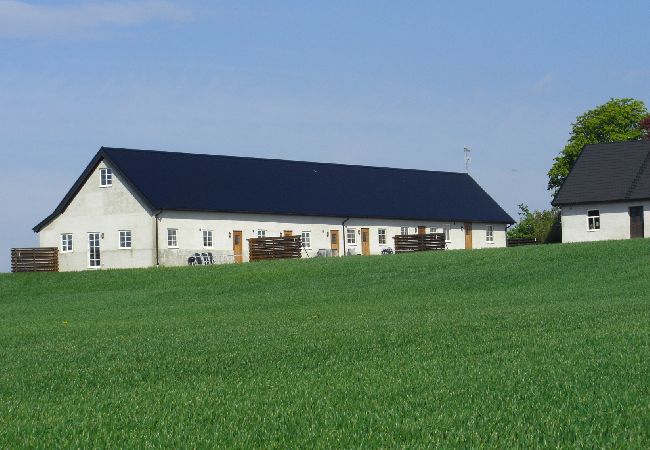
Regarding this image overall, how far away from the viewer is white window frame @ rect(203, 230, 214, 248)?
5941cm

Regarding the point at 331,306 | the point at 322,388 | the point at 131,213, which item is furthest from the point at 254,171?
the point at 322,388

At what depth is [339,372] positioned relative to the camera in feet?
44.6

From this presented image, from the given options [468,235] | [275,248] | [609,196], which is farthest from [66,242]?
[609,196]

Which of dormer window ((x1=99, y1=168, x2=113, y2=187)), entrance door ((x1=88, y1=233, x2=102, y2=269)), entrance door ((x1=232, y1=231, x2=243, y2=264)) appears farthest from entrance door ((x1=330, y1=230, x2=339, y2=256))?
entrance door ((x1=88, y1=233, x2=102, y2=269))

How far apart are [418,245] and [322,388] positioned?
4654 centimetres

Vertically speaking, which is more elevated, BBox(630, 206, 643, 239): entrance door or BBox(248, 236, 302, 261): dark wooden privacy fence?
BBox(630, 206, 643, 239): entrance door

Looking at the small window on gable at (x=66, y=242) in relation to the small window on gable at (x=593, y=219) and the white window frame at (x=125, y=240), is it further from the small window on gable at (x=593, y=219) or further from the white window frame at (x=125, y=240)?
the small window on gable at (x=593, y=219)

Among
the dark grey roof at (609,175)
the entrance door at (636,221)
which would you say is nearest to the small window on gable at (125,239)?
the dark grey roof at (609,175)

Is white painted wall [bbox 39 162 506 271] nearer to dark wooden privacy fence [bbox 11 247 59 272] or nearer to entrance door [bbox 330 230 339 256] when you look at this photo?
entrance door [bbox 330 230 339 256]

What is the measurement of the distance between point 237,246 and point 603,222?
21.9 metres

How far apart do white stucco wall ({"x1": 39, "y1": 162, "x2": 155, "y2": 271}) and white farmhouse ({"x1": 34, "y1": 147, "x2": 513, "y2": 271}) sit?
56 millimetres

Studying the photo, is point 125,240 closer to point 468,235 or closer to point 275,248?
point 275,248

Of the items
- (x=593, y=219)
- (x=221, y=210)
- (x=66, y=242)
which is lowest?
(x=66, y=242)

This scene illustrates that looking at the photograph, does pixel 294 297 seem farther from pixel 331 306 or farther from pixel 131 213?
pixel 131 213
